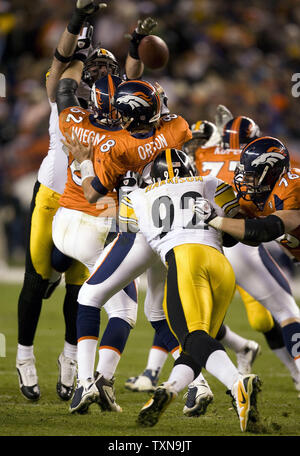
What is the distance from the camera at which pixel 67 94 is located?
4.09 m

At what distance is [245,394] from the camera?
297 centimetres

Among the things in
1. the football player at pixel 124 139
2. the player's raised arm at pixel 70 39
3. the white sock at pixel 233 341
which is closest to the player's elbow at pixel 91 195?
the football player at pixel 124 139

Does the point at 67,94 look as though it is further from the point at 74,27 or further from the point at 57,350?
the point at 57,350

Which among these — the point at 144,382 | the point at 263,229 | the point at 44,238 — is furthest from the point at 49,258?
the point at 263,229

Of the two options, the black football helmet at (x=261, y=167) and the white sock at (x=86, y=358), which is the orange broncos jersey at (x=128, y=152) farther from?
the white sock at (x=86, y=358)

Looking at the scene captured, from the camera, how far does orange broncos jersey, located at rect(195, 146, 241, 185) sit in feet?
15.5

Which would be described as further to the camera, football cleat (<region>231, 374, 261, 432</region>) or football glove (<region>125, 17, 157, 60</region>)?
football glove (<region>125, 17, 157, 60</region>)

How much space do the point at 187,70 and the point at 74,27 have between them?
318 inches

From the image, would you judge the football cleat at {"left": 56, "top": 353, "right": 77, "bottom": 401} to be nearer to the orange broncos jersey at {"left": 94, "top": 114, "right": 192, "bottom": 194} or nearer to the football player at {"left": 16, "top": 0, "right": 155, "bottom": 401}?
the football player at {"left": 16, "top": 0, "right": 155, "bottom": 401}

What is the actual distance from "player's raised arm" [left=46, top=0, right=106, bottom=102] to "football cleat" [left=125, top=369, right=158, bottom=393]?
5.60 feet

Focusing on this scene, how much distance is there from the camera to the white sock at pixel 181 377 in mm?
3139

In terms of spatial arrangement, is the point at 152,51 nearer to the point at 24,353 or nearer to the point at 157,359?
the point at 157,359

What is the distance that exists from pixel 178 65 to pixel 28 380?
8840 mm

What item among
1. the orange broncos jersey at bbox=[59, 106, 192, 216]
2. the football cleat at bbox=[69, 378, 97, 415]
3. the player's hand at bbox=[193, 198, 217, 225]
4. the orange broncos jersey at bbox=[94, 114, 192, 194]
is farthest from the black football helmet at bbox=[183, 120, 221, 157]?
the football cleat at bbox=[69, 378, 97, 415]
